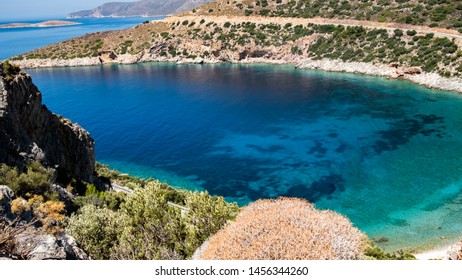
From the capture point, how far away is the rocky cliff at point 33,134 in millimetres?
24781

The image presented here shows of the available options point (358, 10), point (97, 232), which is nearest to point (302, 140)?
point (97, 232)

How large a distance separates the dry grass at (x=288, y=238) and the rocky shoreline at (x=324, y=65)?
70162 mm

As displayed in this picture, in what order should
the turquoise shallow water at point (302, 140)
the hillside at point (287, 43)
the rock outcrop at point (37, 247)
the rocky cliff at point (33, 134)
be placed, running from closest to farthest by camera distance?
the rock outcrop at point (37, 247) → the rocky cliff at point (33, 134) → the turquoise shallow water at point (302, 140) → the hillside at point (287, 43)

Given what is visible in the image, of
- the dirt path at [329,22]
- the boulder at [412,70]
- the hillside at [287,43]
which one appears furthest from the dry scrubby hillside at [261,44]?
the boulder at [412,70]

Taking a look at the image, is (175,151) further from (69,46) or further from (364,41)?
(69,46)

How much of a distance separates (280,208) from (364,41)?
9221 cm

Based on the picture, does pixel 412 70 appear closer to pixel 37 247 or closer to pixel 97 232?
pixel 97 232

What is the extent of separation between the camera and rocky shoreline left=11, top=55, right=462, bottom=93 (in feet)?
246

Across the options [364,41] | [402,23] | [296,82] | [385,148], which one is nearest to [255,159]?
[385,148]

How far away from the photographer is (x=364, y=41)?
96.1 m

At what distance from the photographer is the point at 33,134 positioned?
2842cm

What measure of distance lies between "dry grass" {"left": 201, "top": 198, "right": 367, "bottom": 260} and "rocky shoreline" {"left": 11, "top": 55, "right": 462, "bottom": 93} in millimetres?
70162

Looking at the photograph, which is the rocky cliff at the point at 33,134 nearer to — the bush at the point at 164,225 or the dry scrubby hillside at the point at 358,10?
the bush at the point at 164,225

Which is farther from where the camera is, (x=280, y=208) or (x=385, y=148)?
(x=385, y=148)
